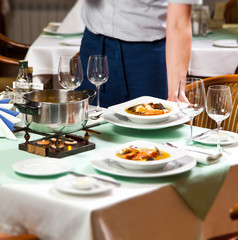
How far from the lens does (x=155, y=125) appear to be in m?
1.78

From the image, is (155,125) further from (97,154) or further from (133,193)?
(133,193)

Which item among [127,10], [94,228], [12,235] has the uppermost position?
[127,10]

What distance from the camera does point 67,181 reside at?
4.31 feet

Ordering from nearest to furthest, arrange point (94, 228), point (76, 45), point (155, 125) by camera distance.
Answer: point (94, 228), point (155, 125), point (76, 45)

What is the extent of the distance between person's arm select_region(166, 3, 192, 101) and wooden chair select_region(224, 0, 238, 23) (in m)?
3.34

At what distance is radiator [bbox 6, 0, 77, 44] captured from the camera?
23.6ft

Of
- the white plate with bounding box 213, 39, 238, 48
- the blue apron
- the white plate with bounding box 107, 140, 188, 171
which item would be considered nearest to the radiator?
the white plate with bounding box 213, 39, 238, 48

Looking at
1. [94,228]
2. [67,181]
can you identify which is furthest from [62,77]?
[94,228]

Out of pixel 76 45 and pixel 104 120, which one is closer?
pixel 104 120

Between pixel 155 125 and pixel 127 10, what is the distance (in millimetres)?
741

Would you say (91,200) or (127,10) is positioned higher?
(127,10)

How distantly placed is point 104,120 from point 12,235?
2.18 ft

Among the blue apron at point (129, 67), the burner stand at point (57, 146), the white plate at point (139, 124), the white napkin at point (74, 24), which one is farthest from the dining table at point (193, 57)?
the burner stand at point (57, 146)

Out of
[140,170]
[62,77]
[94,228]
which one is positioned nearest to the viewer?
[94,228]
